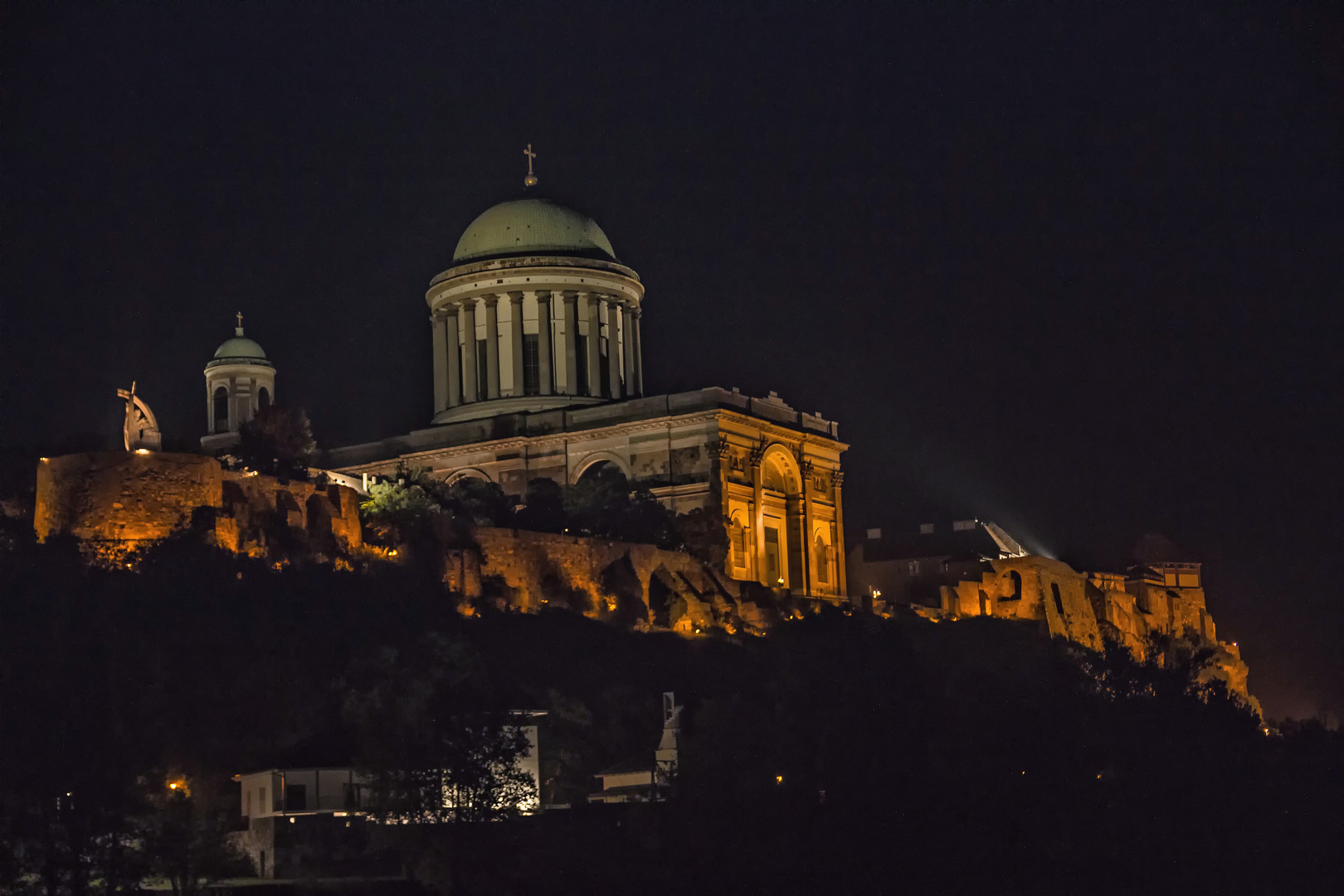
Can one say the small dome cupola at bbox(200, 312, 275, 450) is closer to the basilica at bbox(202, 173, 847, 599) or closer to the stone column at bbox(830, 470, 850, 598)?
the basilica at bbox(202, 173, 847, 599)

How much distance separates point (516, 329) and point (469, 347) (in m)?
2.30

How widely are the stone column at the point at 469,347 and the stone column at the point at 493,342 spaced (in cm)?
72

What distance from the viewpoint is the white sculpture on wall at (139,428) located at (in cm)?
6888

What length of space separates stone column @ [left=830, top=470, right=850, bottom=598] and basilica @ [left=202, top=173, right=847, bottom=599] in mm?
84

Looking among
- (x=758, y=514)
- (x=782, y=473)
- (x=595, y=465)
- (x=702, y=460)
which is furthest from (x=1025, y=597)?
(x=595, y=465)

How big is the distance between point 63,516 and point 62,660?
8.14 meters

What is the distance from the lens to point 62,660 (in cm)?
5853

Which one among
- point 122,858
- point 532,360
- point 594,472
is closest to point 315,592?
point 122,858

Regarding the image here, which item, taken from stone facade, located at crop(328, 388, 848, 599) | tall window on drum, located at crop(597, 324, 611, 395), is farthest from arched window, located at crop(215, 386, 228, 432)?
tall window on drum, located at crop(597, 324, 611, 395)

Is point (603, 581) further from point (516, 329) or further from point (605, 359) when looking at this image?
point (516, 329)

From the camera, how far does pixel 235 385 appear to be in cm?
10388

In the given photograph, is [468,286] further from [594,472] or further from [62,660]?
[62,660]

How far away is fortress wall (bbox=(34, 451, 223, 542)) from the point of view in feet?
215

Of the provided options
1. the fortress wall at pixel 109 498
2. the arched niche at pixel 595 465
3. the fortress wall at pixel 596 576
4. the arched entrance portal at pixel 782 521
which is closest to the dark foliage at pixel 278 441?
the fortress wall at pixel 596 576
